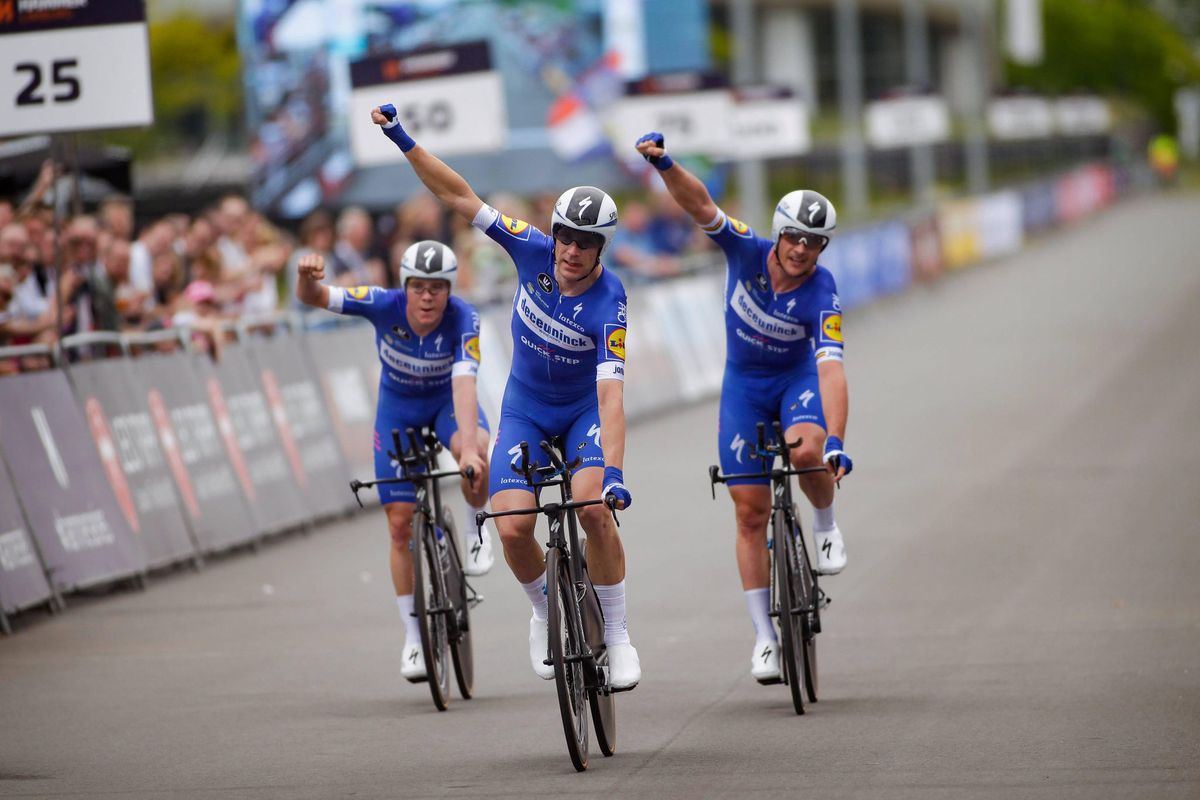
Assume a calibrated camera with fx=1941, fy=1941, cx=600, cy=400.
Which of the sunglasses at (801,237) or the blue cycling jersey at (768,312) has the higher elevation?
the sunglasses at (801,237)

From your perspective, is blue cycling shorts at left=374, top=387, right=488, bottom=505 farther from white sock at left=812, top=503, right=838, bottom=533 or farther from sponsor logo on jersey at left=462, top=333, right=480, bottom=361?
white sock at left=812, top=503, right=838, bottom=533

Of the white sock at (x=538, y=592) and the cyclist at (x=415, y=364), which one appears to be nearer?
the white sock at (x=538, y=592)

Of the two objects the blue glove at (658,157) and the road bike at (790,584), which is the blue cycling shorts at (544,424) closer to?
the road bike at (790,584)

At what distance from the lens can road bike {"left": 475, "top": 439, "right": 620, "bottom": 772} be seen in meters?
7.48

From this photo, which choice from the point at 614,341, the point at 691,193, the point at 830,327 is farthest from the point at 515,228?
the point at 830,327

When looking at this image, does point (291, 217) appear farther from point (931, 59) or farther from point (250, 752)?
point (931, 59)

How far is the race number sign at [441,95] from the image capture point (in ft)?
65.6

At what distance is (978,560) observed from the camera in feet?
41.8

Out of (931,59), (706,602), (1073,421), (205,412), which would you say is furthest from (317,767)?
(931,59)

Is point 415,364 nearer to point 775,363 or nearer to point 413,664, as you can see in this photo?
point 413,664

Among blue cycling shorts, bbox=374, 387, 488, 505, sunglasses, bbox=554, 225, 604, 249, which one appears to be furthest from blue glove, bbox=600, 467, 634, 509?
blue cycling shorts, bbox=374, 387, 488, 505

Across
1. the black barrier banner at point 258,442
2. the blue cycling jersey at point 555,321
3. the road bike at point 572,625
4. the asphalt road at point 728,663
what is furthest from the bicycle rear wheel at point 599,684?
the black barrier banner at point 258,442

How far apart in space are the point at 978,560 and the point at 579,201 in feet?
19.2

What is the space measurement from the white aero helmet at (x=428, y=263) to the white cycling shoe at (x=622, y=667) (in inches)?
94.9
